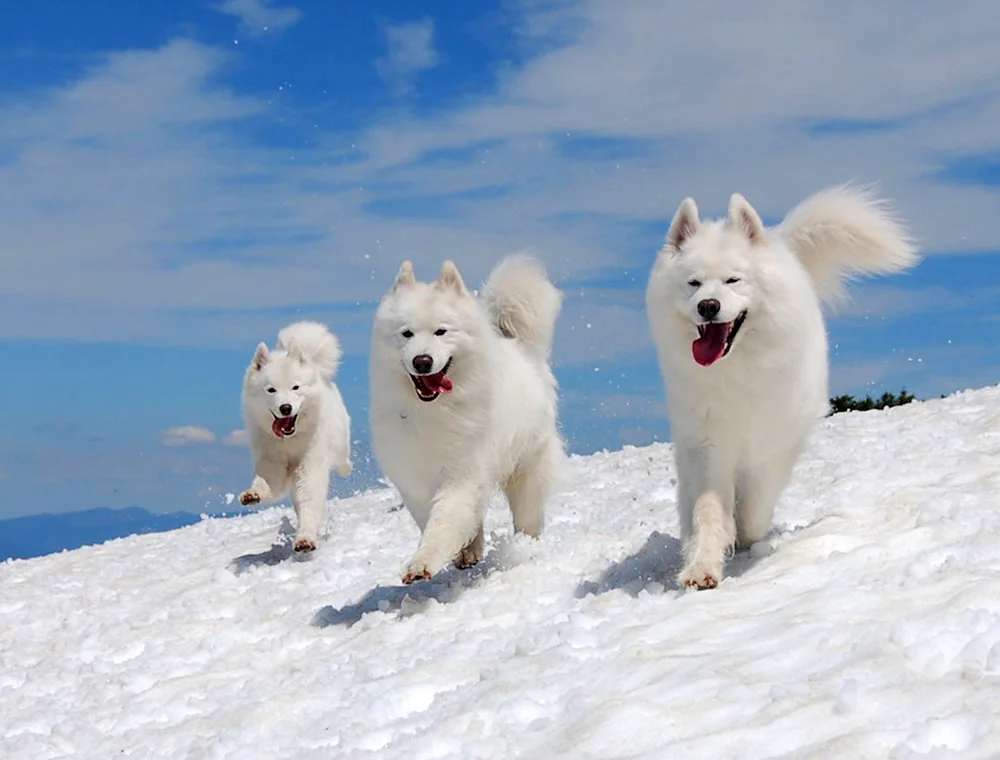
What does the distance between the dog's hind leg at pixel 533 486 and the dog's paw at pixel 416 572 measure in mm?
1603

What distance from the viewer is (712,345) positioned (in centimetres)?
563

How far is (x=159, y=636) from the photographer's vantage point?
7770mm

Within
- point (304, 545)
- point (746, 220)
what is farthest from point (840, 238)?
point (304, 545)

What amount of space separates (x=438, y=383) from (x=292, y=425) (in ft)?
11.3

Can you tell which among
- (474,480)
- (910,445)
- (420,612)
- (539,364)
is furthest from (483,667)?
(910,445)

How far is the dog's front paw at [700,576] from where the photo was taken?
543 cm

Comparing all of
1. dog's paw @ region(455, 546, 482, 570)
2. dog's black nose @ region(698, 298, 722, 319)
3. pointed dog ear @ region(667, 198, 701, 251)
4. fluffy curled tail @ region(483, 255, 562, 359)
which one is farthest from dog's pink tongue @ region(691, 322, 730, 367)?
dog's paw @ region(455, 546, 482, 570)

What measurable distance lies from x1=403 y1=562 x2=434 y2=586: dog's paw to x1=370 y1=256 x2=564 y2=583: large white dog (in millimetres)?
66

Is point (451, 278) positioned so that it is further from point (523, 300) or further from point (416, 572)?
point (416, 572)

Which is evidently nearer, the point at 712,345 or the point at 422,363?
the point at 712,345

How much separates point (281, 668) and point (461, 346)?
83.6 inches

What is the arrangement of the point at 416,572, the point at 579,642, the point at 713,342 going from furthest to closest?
the point at 416,572 → the point at 713,342 → the point at 579,642

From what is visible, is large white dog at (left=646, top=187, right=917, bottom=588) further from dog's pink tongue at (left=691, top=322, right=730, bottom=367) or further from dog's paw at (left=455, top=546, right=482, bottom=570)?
dog's paw at (left=455, top=546, right=482, bottom=570)

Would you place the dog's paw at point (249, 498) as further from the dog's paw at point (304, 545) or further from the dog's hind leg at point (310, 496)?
the dog's paw at point (304, 545)
